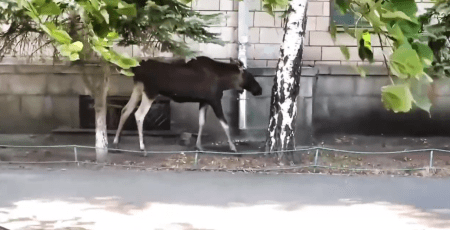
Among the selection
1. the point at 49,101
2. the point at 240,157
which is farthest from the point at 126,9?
the point at 49,101

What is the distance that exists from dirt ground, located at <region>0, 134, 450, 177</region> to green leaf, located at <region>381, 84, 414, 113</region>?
24.6 ft

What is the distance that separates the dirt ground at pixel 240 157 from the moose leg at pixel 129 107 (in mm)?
154

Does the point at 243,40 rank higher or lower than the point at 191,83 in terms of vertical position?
higher

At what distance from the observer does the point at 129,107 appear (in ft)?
38.9

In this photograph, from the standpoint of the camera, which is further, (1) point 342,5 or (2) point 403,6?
(1) point 342,5

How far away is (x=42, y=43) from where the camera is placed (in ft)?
36.6

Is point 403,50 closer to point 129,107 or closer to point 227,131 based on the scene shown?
point 227,131

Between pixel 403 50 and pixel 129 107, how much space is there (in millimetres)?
9831

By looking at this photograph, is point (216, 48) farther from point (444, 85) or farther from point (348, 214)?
point (348, 214)

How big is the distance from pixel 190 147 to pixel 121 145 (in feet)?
4.30

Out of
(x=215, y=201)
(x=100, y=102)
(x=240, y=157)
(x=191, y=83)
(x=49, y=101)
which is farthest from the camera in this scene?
(x=49, y=101)

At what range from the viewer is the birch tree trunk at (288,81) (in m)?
10.5

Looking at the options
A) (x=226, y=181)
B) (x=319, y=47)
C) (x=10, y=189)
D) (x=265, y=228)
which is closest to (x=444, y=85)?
(x=319, y=47)

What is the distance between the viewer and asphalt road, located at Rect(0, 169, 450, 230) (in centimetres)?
705
